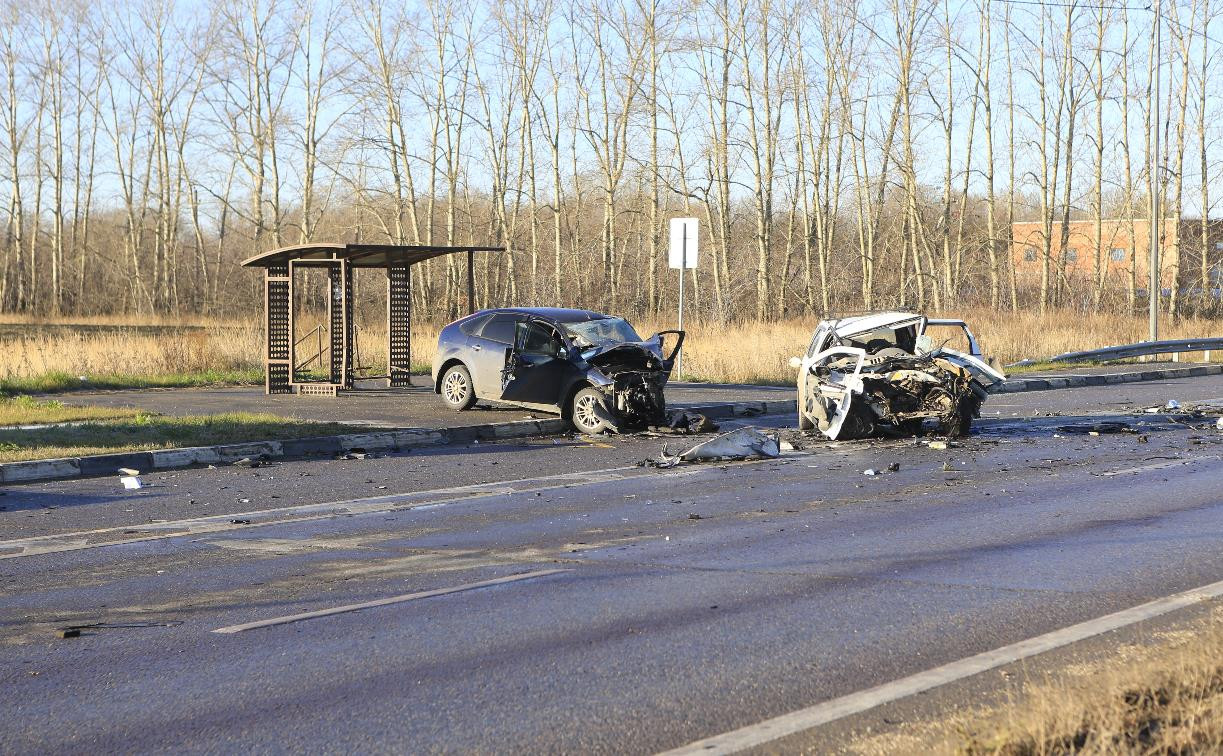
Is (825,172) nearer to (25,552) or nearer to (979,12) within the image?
(979,12)

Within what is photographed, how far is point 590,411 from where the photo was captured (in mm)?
15820

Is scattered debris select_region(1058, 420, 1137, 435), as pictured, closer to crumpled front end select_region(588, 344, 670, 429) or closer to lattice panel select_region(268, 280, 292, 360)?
crumpled front end select_region(588, 344, 670, 429)

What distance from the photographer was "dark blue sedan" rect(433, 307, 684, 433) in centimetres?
1568

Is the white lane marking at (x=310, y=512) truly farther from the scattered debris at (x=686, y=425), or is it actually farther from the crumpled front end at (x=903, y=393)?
the scattered debris at (x=686, y=425)

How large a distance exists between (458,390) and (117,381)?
28.4 feet

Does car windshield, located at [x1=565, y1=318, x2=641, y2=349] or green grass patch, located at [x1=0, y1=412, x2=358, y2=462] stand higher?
car windshield, located at [x1=565, y1=318, x2=641, y2=349]

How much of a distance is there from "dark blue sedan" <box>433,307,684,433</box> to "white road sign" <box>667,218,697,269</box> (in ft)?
18.0

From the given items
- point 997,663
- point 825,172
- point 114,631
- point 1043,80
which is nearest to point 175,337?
point 114,631

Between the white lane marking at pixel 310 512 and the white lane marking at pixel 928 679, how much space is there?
543 centimetres

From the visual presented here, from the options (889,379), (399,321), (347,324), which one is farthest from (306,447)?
(399,321)

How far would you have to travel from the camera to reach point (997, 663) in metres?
5.05

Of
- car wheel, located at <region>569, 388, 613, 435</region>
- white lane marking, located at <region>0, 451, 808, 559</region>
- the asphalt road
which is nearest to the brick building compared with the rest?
the asphalt road

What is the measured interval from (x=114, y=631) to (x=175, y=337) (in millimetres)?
22138

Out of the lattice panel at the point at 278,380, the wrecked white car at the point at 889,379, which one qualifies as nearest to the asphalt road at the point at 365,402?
the lattice panel at the point at 278,380
